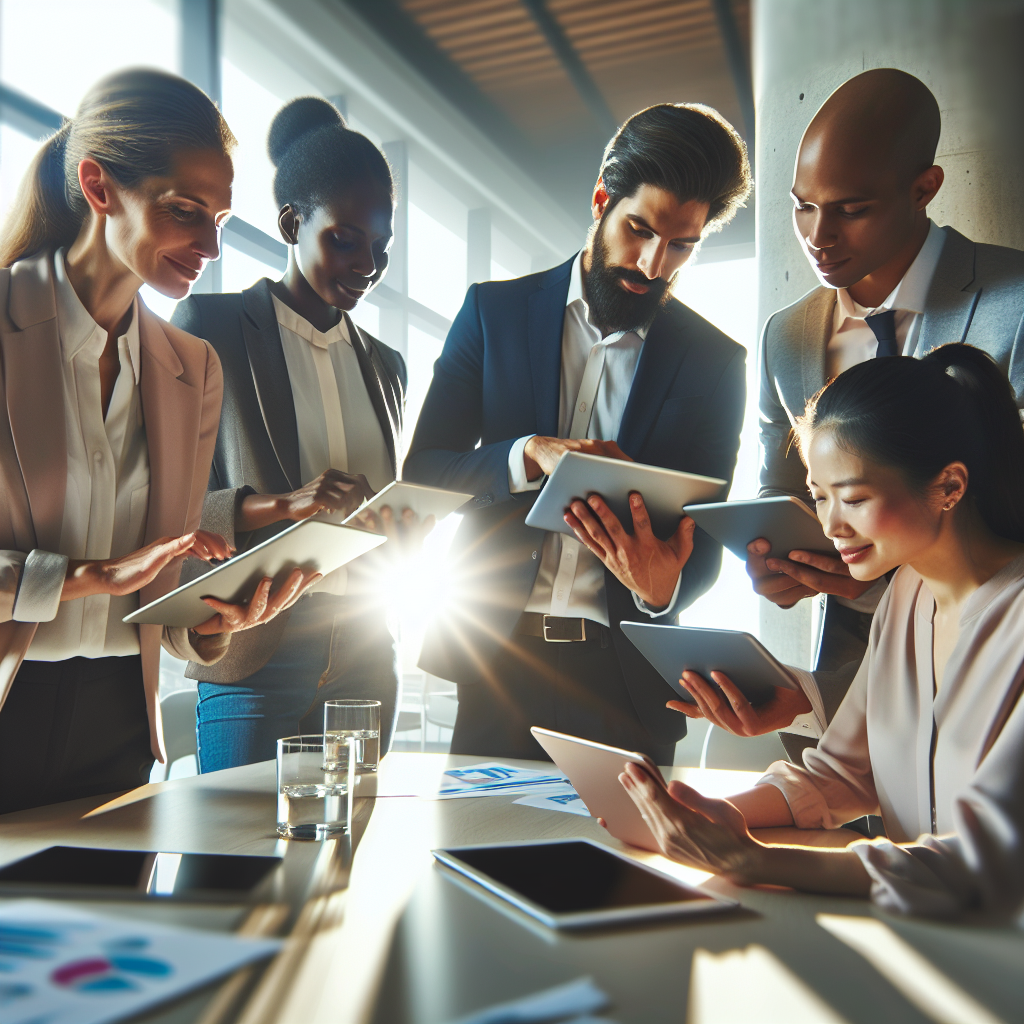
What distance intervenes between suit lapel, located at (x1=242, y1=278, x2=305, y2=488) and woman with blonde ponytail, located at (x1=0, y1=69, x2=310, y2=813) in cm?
28

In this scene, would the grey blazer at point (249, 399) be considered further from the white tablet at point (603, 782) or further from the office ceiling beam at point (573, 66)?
the office ceiling beam at point (573, 66)

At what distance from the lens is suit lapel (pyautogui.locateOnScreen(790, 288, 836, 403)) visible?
2131 mm

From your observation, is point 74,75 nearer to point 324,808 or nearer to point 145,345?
point 145,345

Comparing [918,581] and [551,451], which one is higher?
[551,451]

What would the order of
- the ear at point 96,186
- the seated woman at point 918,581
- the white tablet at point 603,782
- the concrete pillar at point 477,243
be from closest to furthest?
the white tablet at point 603,782 < the seated woman at point 918,581 < the ear at point 96,186 < the concrete pillar at point 477,243

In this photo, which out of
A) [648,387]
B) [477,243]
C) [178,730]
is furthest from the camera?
[477,243]

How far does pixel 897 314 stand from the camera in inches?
80.4

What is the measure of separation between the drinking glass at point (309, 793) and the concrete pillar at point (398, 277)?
19.7 ft

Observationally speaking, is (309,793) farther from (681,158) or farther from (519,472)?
(681,158)

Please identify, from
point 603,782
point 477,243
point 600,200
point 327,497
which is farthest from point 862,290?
point 477,243

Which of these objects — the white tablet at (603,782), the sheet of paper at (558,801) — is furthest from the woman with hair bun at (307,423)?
the white tablet at (603,782)

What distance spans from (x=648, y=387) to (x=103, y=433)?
1169 mm

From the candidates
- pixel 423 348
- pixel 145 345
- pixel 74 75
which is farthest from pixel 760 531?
pixel 423 348

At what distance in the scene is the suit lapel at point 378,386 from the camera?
242 centimetres
